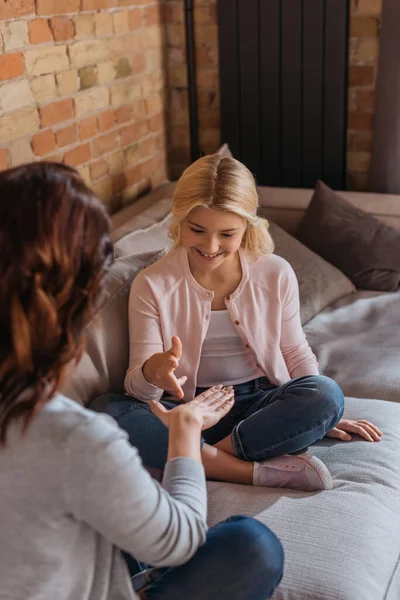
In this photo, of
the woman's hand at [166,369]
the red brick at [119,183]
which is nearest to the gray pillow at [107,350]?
the woman's hand at [166,369]

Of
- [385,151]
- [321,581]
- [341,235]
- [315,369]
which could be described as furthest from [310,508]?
[385,151]

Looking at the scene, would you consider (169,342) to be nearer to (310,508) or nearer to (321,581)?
(310,508)

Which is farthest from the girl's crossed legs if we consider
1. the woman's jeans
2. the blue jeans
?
the blue jeans

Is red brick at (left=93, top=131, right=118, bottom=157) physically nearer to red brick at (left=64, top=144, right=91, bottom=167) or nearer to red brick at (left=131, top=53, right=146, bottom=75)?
red brick at (left=64, top=144, right=91, bottom=167)

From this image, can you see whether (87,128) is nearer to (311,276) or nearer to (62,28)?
(62,28)

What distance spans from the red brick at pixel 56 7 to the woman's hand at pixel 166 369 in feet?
4.19

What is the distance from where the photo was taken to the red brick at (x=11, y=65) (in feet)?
7.66

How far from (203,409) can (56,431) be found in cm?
39

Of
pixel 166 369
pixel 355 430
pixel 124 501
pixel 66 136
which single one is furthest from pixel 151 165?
pixel 124 501

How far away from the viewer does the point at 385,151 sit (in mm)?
3318

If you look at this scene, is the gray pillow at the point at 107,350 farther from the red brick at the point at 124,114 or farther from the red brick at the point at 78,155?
the red brick at the point at 124,114

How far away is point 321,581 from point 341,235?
1775 mm

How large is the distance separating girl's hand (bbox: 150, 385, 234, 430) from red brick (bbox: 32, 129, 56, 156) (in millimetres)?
1362

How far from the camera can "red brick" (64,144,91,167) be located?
2.78 meters
